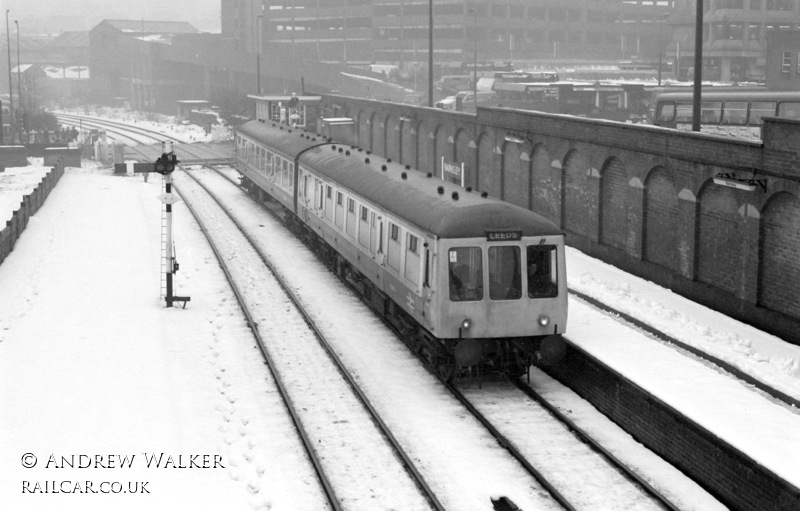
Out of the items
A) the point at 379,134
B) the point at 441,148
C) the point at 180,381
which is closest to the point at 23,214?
the point at 441,148

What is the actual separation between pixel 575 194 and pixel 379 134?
20.9m

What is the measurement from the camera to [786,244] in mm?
19406

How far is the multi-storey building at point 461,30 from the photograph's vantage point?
11238 centimetres

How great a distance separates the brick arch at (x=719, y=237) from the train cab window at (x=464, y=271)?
681 centimetres

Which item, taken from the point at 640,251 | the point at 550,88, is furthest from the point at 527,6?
the point at 640,251

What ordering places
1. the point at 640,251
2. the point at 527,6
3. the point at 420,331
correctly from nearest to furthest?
the point at 420,331 < the point at 640,251 < the point at 527,6

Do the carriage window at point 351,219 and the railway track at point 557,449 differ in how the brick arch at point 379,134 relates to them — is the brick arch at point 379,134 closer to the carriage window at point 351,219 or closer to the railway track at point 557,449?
the carriage window at point 351,219

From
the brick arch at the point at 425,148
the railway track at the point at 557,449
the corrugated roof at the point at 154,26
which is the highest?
the corrugated roof at the point at 154,26

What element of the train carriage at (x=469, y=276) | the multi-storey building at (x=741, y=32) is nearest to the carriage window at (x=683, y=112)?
the train carriage at (x=469, y=276)

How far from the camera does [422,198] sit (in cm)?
1859

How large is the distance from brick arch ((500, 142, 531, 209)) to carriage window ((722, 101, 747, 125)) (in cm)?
807

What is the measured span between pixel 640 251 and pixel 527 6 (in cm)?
9315

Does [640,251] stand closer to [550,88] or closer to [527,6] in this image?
[550,88]

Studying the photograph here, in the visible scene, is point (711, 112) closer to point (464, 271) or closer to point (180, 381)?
point (464, 271)
